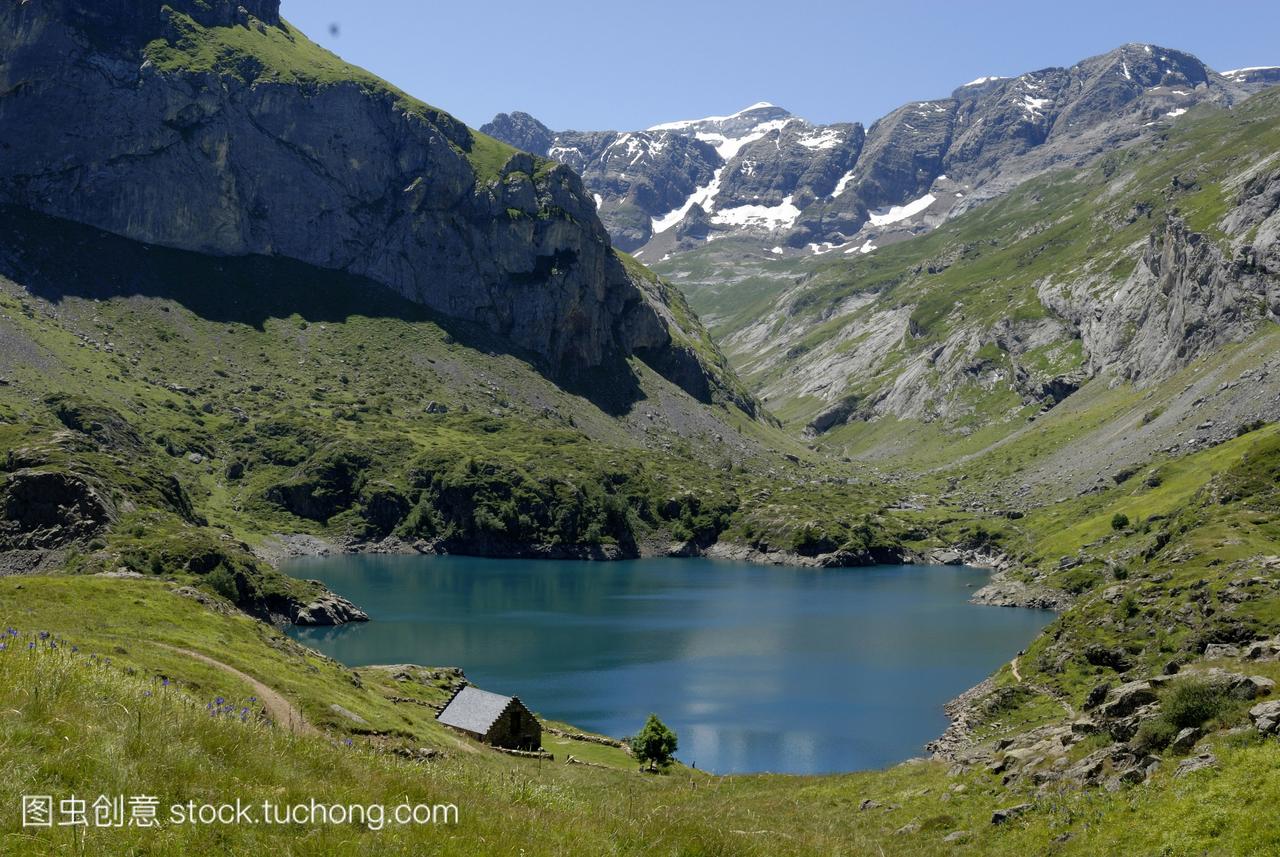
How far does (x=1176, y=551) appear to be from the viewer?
95.1 meters

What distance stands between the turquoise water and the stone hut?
19.0 metres

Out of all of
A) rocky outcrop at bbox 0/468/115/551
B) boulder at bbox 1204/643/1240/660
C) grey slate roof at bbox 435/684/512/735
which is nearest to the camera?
boulder at bbox 1204/643/1240/660

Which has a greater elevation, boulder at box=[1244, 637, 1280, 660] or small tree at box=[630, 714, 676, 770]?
boulder at box=[1244, 637, 1280, 660]

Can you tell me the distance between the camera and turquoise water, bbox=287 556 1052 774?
94.2 m

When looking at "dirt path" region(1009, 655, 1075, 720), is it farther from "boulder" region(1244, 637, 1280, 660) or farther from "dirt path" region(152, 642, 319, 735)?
"dirt path" region(152, 642, 319, 735)

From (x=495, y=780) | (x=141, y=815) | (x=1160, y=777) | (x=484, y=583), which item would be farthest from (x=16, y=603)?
(x=484, y=583)

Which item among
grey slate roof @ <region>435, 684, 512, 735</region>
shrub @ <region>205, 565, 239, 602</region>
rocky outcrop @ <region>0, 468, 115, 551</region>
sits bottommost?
grey slate roof @ <region>435, 684, 512, 735</region>

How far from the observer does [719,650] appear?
134375mm

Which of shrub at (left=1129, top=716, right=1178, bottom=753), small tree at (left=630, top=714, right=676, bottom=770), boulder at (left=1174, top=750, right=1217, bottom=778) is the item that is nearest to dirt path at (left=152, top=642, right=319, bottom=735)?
shrub at (left=1129, top=716, right=1178, bottom=753)

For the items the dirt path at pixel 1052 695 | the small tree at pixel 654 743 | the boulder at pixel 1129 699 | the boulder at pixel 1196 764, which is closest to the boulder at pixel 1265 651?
the boulder at pixel 1129 699

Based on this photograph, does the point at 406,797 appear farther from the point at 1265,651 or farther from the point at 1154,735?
the point at 1265,651

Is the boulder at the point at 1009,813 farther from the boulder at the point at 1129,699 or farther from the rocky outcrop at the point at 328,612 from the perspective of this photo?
the rocky outcrop at the point at 328,612

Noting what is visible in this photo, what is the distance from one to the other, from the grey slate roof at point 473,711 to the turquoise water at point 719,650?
68.0 feet

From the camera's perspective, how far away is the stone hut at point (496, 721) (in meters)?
66.2
